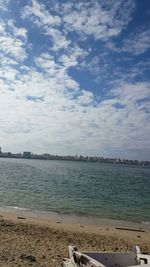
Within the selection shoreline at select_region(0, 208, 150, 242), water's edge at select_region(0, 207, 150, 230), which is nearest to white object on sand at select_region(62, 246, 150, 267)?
shoreline at select_region(0, 208, 150, 242)

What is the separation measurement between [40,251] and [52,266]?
1.85 meters

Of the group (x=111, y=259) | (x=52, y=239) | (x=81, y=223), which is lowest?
(x=81, y=223)

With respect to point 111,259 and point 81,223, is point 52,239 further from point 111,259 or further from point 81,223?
point 111,259

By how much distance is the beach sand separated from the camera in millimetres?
11547

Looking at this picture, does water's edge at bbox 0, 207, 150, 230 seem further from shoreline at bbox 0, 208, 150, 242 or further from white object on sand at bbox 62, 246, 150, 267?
white object on sand at bbox 62, 246, 150, 267

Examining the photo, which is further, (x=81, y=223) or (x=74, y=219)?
(x=74, y=219)

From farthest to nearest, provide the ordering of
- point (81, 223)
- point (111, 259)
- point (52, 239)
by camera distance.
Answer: point (81, 223)
point (52, 239)
point (111, 259)

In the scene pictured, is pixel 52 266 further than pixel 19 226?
No

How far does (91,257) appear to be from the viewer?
8.81 meters

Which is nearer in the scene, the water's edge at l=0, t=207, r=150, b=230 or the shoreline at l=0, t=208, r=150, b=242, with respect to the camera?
the shoreline at l=0, t=208, r=150, b=242

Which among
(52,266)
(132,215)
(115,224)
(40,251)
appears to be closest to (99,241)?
(40,251)

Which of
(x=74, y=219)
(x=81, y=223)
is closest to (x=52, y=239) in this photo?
(x=81, y=223)

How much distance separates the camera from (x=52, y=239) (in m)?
15.1

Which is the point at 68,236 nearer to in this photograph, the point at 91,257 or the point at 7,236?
the point at 7,236
